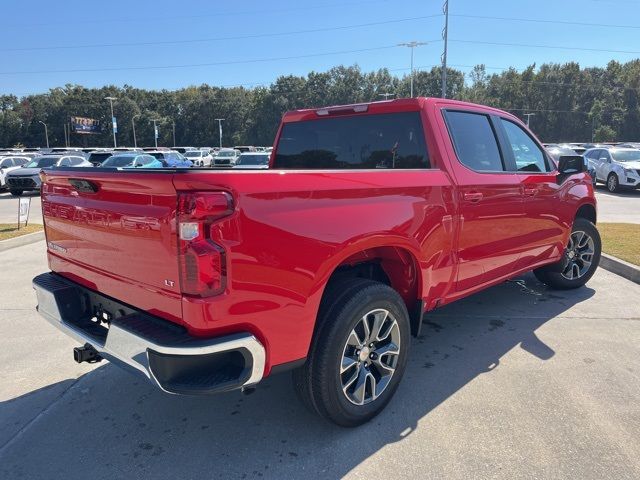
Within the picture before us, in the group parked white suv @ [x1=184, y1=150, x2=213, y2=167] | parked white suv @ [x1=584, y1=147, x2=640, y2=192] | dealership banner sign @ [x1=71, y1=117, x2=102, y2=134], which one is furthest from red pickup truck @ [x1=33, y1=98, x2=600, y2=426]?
dealership banner sign @ [x1=71, y1=117, x2=102, y2=134]

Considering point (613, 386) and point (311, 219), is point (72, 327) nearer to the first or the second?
point (311, 219)

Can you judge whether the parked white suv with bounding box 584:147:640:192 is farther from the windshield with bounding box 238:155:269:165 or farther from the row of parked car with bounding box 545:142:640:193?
the windshield with bounding box 238:155:269:165

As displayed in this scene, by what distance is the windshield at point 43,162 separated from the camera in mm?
20705

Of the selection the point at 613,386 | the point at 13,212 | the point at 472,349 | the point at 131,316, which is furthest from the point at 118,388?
the point at 13,212

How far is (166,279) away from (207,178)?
0.53m

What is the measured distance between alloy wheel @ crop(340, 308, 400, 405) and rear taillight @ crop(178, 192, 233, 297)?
3.25 ft

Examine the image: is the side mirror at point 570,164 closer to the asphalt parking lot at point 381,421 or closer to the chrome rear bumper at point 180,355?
the asphalt parking lot at point 381,421

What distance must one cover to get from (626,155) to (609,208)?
7.04 m

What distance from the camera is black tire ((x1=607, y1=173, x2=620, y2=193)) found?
18500 mm

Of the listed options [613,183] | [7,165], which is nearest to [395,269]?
[613,183]

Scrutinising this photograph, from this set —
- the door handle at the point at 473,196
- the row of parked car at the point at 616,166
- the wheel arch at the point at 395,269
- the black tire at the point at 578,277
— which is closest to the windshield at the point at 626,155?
the row of parked car at the point at 616,166

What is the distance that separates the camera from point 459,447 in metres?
2.73

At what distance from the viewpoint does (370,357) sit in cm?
297

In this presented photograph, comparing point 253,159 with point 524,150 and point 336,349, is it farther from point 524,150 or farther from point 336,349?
point 336,349
